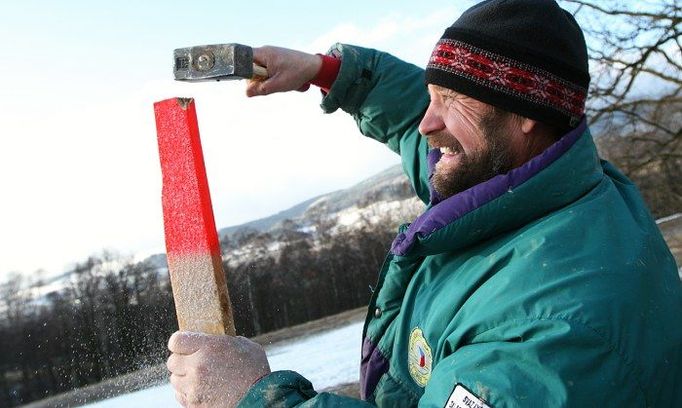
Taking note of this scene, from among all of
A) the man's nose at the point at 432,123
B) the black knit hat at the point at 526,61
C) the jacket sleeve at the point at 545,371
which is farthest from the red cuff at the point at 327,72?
the jacket sleeve at the point at 545,371

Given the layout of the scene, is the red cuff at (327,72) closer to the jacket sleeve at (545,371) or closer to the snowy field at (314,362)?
the jacket sleeve at (545,371)

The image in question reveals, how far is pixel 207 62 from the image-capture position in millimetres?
1916

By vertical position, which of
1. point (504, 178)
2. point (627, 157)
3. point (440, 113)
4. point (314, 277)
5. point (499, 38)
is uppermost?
point (499, 38)

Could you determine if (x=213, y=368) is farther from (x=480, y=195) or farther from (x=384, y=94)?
(x=384, y=94)

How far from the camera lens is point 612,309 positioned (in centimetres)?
124

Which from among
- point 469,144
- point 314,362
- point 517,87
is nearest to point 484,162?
point 469,144

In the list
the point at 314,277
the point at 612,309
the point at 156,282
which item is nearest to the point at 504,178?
the point at 612,309

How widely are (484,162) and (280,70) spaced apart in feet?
3.21

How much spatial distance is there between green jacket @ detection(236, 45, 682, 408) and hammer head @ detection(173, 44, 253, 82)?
74 cm

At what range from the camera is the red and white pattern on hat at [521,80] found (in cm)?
172

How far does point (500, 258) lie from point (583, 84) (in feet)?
2.18

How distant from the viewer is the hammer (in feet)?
6.28

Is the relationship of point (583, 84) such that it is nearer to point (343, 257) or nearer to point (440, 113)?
point (440, 113)

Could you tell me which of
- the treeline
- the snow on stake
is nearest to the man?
the snow on stake
